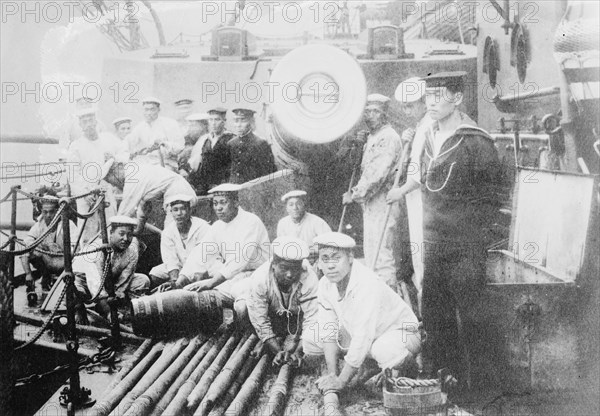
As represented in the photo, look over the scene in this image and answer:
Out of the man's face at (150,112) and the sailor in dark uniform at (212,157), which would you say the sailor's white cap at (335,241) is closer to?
the sailor in dark uniform at (212,157)

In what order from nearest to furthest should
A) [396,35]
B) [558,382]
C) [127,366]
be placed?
[558,382] → [127,366] → [396,35]

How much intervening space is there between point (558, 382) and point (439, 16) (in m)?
2.36

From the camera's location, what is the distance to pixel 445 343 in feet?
10.8

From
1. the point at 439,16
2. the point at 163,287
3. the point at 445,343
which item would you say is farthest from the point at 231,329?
the point at 439,16

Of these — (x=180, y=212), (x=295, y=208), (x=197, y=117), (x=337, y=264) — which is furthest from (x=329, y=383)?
(x=197, y=117)

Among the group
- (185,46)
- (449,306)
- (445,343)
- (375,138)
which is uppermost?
(185,46)

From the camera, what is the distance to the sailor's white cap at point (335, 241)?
3232mm

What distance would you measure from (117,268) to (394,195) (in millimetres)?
1833

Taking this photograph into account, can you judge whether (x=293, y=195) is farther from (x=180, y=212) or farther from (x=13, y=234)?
(x=13, y=234)

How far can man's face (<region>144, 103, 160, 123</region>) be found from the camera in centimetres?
365

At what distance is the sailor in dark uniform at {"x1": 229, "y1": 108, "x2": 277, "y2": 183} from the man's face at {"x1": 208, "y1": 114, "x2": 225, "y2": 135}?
0.29 feet

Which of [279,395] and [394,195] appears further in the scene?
[394,195]

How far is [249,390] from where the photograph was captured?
3.14 meters

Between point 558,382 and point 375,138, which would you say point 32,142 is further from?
point 558,382
